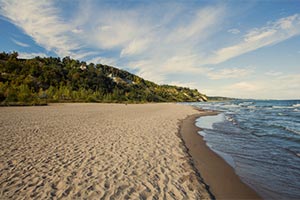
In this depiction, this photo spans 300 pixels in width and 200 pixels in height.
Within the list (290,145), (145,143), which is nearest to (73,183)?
(145,143)

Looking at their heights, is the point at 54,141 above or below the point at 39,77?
below

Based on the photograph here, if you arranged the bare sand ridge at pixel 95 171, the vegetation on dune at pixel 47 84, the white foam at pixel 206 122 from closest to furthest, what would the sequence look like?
the bare sand ridge at pixel 95 171, the white foam at pixel 206 122, the vegetation on dune at pixel 47 84

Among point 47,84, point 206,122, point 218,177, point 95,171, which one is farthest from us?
point 47,84

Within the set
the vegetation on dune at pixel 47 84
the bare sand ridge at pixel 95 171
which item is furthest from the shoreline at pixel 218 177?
the vegetation on dune at pixel 47 84

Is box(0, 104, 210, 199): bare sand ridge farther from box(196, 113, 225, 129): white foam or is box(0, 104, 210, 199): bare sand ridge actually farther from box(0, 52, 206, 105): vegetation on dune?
box(0, 52, 206, 105): vegetation on dune

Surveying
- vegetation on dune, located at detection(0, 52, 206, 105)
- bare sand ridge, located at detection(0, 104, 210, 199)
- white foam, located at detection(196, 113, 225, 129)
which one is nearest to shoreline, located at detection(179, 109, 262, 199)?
bare sand ridge, located at detection(0, 104, 210, 199)

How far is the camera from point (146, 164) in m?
6.01

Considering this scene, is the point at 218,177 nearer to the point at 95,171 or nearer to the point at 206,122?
the point at 95,171

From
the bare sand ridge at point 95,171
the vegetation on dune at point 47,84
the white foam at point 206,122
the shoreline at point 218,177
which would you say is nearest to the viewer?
the bare sand ridge at point 95,171

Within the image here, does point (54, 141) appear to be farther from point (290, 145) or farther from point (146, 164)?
point (290, 145)

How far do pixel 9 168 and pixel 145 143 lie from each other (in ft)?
17.4

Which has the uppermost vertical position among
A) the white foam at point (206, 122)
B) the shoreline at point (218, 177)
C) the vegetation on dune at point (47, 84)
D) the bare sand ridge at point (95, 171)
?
the vegetation on dune at point (47, 84)

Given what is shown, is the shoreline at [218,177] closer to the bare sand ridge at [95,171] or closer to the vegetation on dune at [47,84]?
the bare sand ridge at [95,171]

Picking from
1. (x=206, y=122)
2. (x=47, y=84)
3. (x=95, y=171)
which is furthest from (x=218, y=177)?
(x=47, y=84)
